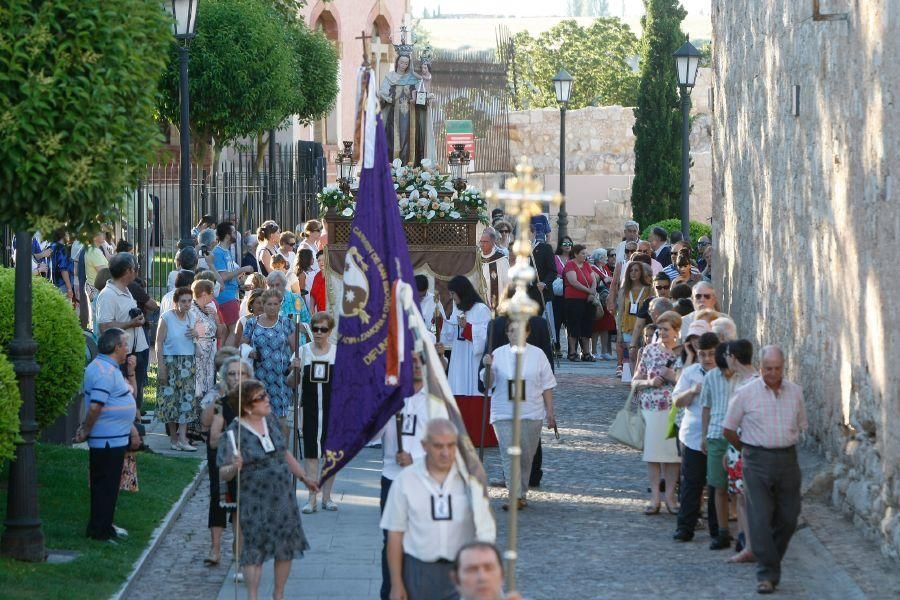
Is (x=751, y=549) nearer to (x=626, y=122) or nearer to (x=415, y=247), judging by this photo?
(x=415, y=247)

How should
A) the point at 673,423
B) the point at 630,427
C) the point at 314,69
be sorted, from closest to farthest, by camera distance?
the point at 673,423 → the point at 630,427 → the point at 314,69

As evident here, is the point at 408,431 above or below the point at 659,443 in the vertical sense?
above

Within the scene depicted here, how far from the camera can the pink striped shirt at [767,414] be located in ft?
30.5

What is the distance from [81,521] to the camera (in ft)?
35.7

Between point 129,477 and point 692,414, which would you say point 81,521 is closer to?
point 129,477

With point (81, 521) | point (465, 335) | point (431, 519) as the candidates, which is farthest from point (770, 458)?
point (81, 521)

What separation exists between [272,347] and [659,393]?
10.3ft

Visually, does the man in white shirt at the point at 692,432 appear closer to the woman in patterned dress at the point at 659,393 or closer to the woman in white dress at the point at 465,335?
the woman in patterned dress at the point at 659,393

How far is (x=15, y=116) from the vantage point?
27.8 feet

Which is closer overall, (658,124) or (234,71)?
(234,71)

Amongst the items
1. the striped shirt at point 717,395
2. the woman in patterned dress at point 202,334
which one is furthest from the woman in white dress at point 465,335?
the striped shirt at point 717,395

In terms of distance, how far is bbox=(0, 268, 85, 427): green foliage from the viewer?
10.9 m

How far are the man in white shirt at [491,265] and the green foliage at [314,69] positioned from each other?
17601 mm

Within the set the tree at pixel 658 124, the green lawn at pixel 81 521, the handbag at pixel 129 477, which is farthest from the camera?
the tree at pixel 658 124
